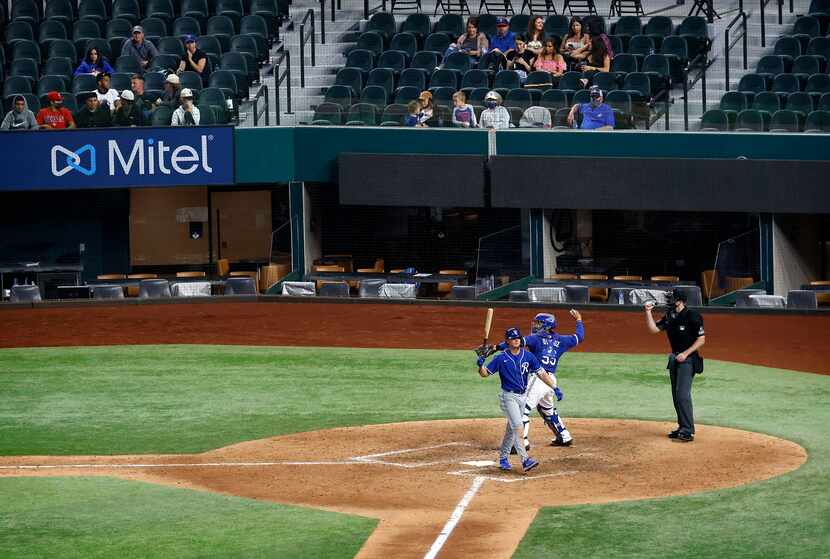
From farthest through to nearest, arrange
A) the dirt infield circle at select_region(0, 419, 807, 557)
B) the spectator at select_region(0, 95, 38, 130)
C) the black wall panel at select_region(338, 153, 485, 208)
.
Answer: the spectator at select_region(0, 95, 38, 130), the black wall panel at select_region(338, 153, 485, 208), the dirt infield circle at select_region(0, 419, 807, 557)

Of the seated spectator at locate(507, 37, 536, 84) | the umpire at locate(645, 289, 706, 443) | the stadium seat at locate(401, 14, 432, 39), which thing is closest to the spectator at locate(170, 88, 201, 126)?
the stadium seat at locate(401, 14, 432, 39)

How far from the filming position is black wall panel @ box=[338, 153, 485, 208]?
1137 inches

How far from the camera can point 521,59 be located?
30297mm

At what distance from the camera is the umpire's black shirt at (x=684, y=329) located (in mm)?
15539

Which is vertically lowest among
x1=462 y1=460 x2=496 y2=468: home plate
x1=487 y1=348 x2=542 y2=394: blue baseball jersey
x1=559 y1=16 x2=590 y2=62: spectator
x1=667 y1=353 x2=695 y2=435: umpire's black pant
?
x1=462 y1=460 x2=496 y2=468: home plate

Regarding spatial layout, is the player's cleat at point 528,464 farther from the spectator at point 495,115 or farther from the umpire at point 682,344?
the spectator at point 495,115

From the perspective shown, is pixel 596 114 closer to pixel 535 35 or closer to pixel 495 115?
pixel 495 115

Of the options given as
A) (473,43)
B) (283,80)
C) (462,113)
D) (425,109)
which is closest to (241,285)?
(283,80)

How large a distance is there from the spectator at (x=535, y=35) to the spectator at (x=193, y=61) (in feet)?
22.6

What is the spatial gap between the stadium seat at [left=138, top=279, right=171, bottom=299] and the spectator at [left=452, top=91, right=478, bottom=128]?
674cm

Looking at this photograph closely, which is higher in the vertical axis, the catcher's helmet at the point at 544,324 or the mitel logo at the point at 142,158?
the mitel logo at the point at 142,158

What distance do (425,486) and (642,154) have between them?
1505cm

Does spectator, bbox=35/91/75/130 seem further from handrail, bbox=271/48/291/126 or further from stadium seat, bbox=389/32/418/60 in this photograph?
stadium seat, bbox=389/32/418/60

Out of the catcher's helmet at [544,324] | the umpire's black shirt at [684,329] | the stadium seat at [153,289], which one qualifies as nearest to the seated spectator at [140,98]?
the stadium seat at [153,289]
